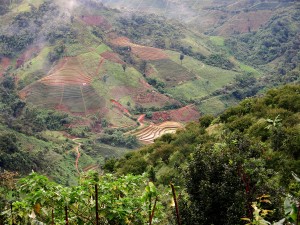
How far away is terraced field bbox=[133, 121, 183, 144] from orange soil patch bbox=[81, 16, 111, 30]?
51696mm

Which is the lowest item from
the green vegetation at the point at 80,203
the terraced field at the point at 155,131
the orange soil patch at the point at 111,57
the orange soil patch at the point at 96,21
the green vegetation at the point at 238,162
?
the terraced field at the point at 155,131

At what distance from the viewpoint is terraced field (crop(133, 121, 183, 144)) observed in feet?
218

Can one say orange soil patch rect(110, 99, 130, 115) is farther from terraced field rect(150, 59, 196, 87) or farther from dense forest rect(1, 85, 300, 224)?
dense forest rect(1, 85, 300, 224)

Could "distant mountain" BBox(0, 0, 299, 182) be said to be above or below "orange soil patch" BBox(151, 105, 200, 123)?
above

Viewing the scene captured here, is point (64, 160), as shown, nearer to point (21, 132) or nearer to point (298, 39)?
point (21, 132)

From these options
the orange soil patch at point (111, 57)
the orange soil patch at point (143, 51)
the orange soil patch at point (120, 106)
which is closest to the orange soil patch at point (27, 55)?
the orange soil patch at point (111, 57)

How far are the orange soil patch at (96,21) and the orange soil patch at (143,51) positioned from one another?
876cm

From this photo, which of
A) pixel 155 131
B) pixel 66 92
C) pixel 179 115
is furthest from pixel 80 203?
pixel 66 92

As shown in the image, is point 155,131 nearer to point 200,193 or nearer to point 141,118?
point 141,118

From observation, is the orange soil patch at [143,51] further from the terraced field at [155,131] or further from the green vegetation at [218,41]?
the green vegetation at [218,41]

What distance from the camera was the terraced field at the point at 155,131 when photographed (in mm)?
66562

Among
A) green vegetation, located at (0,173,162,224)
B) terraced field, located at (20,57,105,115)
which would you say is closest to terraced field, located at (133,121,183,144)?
terraced field, located at (20,57,105,115)

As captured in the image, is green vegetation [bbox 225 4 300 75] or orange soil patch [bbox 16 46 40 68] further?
green vegetation [bbox 225 4 300 75]

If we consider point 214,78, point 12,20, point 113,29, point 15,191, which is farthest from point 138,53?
point 15,191
